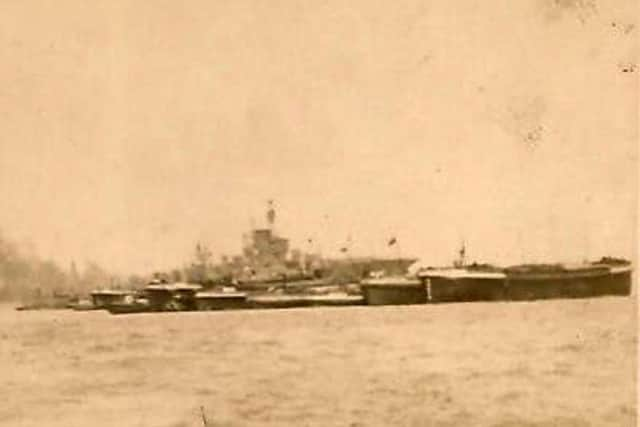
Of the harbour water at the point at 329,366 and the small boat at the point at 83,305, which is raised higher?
the small boat at the point at 83,305

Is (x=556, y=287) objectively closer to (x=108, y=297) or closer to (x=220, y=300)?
(x=220, y=300)

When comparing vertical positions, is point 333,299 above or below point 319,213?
below

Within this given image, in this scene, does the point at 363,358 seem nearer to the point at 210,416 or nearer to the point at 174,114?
the point at 210,416

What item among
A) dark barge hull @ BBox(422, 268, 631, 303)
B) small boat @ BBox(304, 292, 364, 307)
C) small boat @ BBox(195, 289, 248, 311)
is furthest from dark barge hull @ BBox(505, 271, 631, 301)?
small boat @ BBox(195, 289, 248, 311)

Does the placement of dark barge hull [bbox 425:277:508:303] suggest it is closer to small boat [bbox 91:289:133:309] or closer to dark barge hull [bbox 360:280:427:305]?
dark barge hull [bbox 360:280:427:305]

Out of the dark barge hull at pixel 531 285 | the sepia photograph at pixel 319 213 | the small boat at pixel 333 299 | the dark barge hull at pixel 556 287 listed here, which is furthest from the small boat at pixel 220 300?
the dark barge hull at pixel 556 287

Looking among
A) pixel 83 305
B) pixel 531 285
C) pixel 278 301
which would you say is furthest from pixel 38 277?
pixel 531 285

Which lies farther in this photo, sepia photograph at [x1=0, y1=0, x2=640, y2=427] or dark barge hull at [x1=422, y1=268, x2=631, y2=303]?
dark barge hull at [x1=422, y1=268, x2=631, y2=303]

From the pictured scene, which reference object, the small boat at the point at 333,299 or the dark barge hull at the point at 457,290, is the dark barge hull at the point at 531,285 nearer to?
the dark barge hull at the point at 457,290
